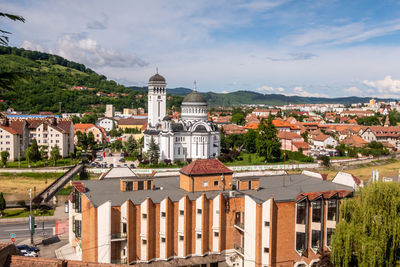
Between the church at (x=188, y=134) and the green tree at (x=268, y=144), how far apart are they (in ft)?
26.3

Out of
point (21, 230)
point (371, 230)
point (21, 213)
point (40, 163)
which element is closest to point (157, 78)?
point (40, 163)

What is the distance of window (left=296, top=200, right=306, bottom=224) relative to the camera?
24.6 meters

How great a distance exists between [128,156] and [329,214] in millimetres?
45182

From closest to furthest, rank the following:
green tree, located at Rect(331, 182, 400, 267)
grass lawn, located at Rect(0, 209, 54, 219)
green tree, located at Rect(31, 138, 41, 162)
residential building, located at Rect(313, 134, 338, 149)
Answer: green tree, located at Rect(331, 182, 400, 267) < grass lawn, located at Rect(0, 209, 54, 219) < green tree, located at Rect(31, 138, 41, 162) < residential building, located at Rect(313, 134, 338, 149)

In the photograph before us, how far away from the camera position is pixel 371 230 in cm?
1975

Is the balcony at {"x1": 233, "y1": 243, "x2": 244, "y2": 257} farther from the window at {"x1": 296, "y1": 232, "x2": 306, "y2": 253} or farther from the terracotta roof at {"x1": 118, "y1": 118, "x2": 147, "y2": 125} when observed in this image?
the terracotta roof at {"x1": 118, "y1": 118, "x2": 147, "y2": 125}

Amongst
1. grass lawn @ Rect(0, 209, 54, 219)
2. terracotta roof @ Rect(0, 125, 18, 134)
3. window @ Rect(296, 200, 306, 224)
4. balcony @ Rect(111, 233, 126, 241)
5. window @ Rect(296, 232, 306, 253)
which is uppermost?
terracotta roof @ Rect(0, 125, 18, 134)

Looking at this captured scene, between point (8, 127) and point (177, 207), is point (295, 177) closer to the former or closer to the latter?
point (177, 207)

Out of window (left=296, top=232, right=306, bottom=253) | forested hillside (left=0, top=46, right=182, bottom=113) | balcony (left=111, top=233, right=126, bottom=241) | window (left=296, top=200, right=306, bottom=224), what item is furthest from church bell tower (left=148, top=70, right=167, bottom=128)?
window (left=296, top=232, right=306, bottom=253)

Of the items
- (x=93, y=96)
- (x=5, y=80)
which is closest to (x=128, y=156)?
(x=5, y=80)

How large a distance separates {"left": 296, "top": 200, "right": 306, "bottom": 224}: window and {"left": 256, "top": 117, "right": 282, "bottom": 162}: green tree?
39.5 meters

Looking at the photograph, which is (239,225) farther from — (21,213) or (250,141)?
(250,141)

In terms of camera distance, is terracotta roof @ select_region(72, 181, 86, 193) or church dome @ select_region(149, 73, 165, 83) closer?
terracotta roof @ select_region(72, 181, 86, 193)

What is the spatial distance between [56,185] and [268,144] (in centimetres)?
3553
